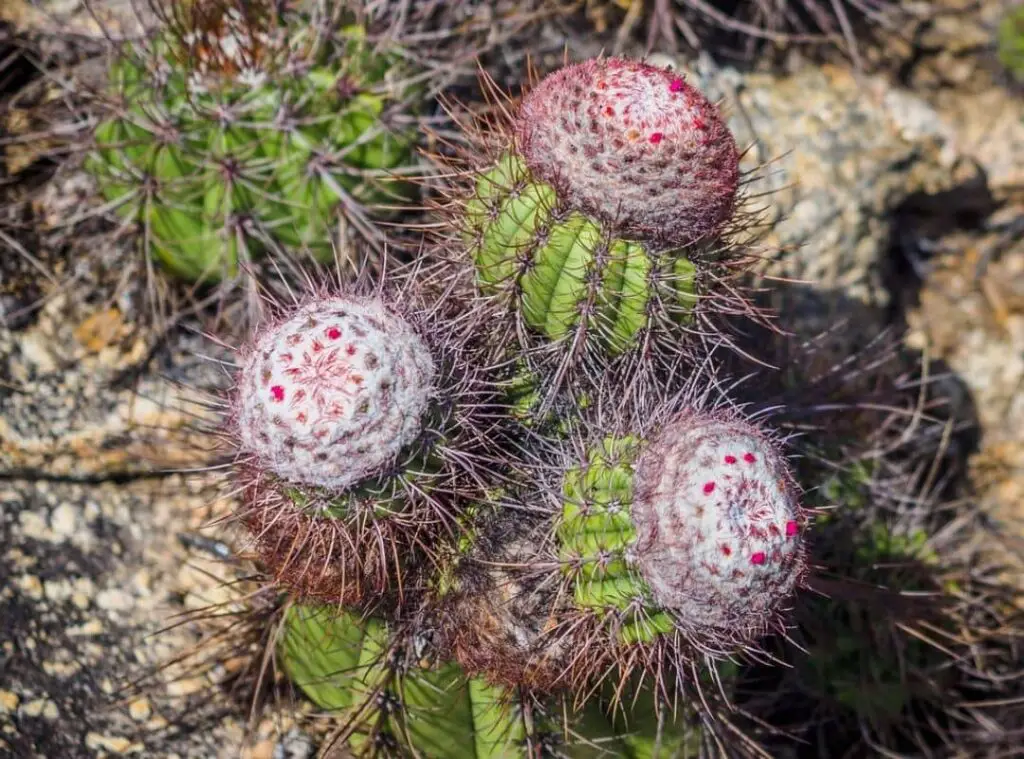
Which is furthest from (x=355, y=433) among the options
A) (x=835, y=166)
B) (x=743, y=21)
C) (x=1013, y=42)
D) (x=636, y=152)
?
(x=1013, y=42)

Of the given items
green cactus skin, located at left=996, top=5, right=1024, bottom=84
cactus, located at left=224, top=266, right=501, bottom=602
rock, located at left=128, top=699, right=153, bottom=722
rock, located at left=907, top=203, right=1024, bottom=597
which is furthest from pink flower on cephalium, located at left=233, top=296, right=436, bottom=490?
green cactus skin, located at left=996, top=5, right=1024, bottom=84

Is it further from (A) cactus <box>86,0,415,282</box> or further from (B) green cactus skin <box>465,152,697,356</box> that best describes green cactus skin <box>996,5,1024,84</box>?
(B) green cactus skin <box>465,152,697,356</box>

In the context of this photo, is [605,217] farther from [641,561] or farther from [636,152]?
[641,561]

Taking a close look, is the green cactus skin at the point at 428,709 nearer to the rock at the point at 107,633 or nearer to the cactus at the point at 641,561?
the cactus at the point at 641,561

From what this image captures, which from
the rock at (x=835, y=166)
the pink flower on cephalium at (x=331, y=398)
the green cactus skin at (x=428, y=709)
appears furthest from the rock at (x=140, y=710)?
the rock at (x=835, y=166)

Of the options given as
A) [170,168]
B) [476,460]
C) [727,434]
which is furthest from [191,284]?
[727,434]

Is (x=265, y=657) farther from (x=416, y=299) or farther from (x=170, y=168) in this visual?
(x=170, y=168)
